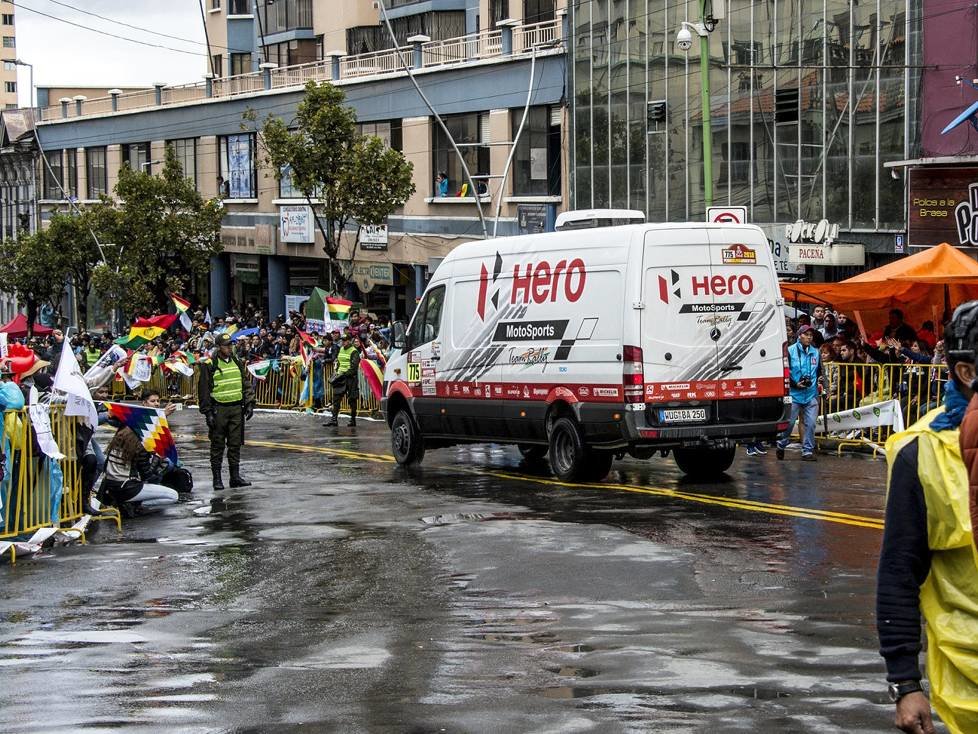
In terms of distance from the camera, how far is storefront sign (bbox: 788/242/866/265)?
3022cm

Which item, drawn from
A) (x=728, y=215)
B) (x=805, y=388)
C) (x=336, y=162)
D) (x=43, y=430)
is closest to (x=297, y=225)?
(x=336, y=162)

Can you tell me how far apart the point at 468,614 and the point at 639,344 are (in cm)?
634

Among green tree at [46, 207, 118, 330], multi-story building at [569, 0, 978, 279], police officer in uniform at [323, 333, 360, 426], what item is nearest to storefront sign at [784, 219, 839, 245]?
multi-story building at [569, 0, 978, 279]

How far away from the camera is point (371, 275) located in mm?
47594

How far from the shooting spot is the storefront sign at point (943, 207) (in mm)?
27578

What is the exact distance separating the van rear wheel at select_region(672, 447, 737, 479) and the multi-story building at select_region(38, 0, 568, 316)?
894 inches

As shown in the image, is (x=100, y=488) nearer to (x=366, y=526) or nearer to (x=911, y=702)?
(x=366, y=526)

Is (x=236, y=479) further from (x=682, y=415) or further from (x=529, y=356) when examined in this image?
(x=682, y=415)

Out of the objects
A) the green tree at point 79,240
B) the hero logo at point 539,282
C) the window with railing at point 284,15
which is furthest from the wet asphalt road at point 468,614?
the window with railing at point 284,15

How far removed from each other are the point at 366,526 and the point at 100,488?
3327 mm

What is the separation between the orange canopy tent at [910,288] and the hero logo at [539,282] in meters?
5.77

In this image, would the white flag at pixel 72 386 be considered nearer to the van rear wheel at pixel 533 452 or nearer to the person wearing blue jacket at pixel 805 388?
the van rear wheel at pixel 533 452

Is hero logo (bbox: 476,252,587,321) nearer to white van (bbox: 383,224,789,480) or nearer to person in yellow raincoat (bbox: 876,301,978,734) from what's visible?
white van (bbox: 383,224,789,480)

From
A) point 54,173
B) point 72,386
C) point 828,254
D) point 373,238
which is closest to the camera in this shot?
point 72,386
